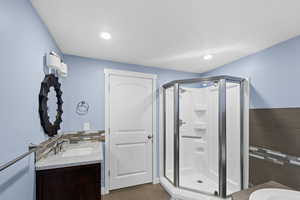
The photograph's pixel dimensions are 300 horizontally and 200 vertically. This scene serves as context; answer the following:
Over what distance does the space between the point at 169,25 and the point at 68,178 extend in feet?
6.23

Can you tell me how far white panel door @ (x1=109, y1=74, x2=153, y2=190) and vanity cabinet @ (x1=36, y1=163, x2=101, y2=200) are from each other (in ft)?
3.31

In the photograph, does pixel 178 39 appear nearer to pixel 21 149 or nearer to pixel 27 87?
pixel 27 87

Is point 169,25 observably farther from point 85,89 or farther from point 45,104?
point 85,89

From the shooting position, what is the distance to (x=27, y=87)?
114 cm

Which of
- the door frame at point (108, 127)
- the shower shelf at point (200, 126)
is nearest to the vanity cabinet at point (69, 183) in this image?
the door frame at point (108, 127)

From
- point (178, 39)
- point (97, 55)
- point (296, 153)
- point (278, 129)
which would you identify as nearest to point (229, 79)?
point (278, 129)

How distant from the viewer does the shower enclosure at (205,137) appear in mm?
2115

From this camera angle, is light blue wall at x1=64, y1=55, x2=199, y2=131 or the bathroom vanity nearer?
the bathroom vanity

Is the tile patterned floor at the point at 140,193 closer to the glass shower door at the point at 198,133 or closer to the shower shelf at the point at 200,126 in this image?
the glass shower door at the point at 198,133

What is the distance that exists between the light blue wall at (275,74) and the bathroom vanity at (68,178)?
2366 mm

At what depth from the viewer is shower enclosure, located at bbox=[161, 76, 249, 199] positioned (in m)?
2.12

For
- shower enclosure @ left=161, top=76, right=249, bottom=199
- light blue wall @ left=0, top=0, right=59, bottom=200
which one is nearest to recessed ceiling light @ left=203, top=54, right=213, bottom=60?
shower enclosure @ left=161, top=76, right=249, bottom=199

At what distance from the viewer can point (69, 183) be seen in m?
1.36

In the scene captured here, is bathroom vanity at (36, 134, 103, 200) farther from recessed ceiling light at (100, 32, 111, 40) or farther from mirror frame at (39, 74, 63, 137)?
recessed ceiling light at (100, 32, 111, 40)
